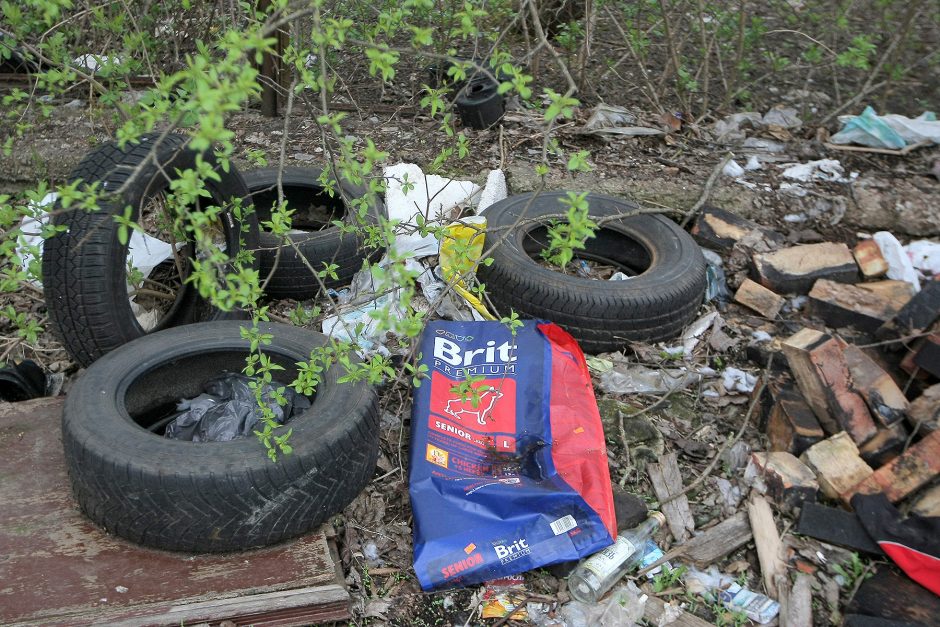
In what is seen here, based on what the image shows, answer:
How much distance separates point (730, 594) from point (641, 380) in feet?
3.59

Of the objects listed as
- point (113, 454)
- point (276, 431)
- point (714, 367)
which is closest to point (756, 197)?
point (714, 367)

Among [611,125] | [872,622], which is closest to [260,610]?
[872,622]

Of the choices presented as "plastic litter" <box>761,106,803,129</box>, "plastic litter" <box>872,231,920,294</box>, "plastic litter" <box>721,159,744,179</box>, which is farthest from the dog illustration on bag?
"plastic litter" <box>761,106,803,129</box>

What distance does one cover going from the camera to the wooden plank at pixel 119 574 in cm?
219

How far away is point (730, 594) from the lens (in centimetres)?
258

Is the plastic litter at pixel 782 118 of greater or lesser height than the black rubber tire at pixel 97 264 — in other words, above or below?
below

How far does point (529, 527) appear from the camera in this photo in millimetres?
2572

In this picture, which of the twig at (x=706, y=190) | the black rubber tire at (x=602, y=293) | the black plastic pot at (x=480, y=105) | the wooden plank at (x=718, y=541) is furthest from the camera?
the black plastic pot at (x=480, y=105)

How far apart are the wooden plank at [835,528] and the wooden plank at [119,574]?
1.64 meters

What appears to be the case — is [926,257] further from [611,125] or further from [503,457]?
[503,457]

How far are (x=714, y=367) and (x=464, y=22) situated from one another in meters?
2.08

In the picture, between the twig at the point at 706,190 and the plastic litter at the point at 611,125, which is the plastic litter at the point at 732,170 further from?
the plastic litter at the point at 611,125

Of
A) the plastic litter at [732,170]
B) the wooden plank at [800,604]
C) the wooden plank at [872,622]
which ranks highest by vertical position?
the plastic litter at [732,170]

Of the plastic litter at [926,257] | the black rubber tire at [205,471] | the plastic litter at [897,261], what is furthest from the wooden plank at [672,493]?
the plastic litter at [926,257]
